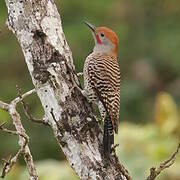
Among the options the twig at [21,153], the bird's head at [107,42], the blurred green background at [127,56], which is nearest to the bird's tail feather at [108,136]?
the twig at [21,153]

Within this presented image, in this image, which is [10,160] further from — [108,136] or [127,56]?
[127,56]

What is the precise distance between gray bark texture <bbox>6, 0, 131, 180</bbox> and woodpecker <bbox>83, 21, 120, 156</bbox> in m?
0.18

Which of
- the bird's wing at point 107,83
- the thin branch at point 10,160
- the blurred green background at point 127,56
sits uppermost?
the blurred green background at point 127,56

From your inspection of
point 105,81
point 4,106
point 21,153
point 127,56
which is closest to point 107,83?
point 105,81

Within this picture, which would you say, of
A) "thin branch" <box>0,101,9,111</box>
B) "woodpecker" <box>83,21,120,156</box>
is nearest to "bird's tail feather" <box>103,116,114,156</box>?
"woodpecker" <box>83,21,120,156</box>

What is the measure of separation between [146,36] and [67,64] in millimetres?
12220

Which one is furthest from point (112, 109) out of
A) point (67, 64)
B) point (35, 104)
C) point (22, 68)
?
point (22, 68)

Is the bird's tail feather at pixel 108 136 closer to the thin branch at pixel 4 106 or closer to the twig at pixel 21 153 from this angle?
the twig at pixel 21 153

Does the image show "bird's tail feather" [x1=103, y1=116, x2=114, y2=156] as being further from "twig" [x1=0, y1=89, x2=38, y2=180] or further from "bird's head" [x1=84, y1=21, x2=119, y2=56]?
"bird's head" [x1=84, y1=21, x2=119, y2=56]

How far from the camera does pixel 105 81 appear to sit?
702 cm

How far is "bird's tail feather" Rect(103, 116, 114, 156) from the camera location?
587 cm

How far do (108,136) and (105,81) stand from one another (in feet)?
3.22

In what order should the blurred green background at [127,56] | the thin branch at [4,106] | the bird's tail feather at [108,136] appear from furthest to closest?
the blurred green background at [127,56], the thin branch at [4,106], the bird's tail feather at [108,136]

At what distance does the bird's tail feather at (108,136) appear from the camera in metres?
5.87
